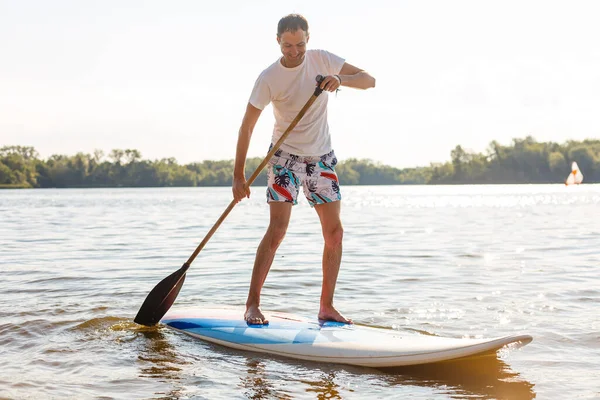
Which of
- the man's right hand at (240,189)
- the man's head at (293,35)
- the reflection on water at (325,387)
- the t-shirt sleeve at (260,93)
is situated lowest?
the reflection on water at (325,387)

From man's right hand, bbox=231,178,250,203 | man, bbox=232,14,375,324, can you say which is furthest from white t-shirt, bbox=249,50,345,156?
man's right hand, bbox=231,178,250,203

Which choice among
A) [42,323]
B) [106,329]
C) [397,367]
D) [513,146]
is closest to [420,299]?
[397,367]

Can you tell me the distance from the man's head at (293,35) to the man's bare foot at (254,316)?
1.83 m

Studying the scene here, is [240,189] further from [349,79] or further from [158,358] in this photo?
[158,358]

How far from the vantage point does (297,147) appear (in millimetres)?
5027

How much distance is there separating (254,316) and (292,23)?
2083mm

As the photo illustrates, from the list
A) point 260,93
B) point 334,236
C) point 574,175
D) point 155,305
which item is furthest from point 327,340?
point 574,175

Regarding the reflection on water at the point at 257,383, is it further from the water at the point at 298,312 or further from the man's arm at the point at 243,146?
the man's arm at the point at 243,146

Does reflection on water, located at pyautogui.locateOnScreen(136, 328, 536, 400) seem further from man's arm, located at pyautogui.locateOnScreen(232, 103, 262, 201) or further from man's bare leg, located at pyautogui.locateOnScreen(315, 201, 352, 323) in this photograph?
man's arm, located at pyautogui.locateOnScreen(232, 103, 262, 201)

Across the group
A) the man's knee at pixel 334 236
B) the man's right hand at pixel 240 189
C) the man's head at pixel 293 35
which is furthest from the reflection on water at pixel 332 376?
the man's head at pixel 293 35

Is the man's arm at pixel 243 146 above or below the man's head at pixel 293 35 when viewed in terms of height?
below

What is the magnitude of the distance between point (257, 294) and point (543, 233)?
459 inches

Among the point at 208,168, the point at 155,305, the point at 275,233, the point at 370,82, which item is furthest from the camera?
the point at 208,168

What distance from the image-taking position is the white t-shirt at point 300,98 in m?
4.88
